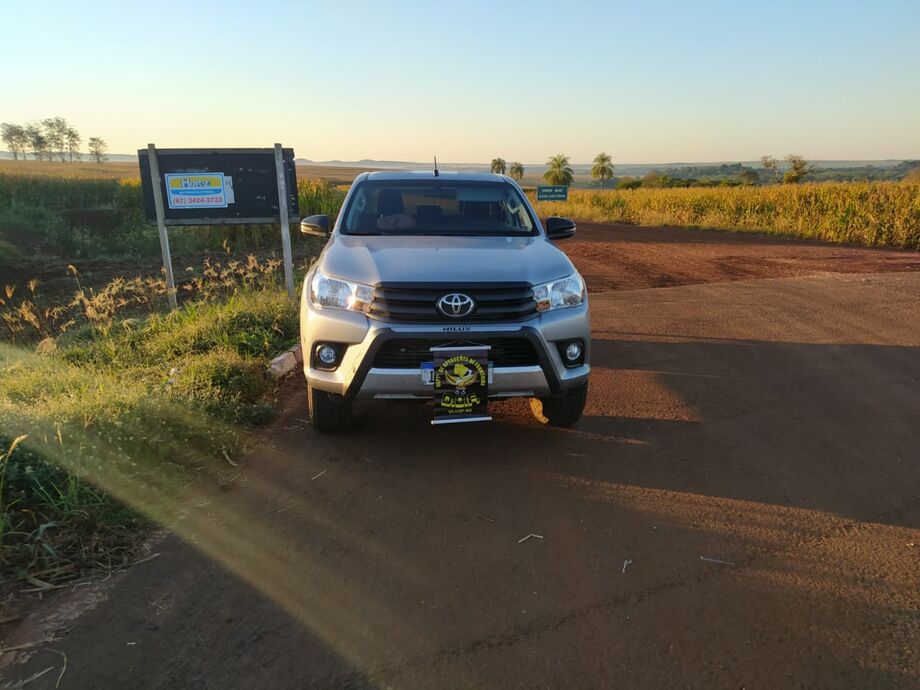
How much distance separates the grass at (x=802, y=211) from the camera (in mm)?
16089

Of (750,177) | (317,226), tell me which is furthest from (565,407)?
(750,177)

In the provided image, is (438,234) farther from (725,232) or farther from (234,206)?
(725,232)

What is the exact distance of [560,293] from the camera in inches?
153

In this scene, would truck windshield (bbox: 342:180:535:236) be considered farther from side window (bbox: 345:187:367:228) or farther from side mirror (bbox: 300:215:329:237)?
side mirror (bbox: 300:215:329:237)

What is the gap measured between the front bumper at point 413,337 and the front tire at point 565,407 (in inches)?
11.1

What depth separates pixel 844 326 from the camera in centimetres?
726

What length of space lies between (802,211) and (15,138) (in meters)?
87.0

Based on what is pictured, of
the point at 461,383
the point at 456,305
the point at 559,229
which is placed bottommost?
the point at 461,383

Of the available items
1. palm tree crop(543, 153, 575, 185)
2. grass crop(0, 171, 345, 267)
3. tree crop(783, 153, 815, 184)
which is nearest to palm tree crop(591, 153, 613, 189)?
palm tree crop(543, 153, 575, 185)

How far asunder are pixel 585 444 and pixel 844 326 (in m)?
4.99

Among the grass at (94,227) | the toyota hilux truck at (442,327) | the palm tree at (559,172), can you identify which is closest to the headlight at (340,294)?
the toyota hilux truck at (442,327)

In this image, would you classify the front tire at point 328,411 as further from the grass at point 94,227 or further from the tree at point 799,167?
the tree at point 799,167

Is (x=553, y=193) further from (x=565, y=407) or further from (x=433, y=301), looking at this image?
(x=433, y=301)

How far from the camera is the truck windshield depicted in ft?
15.7
